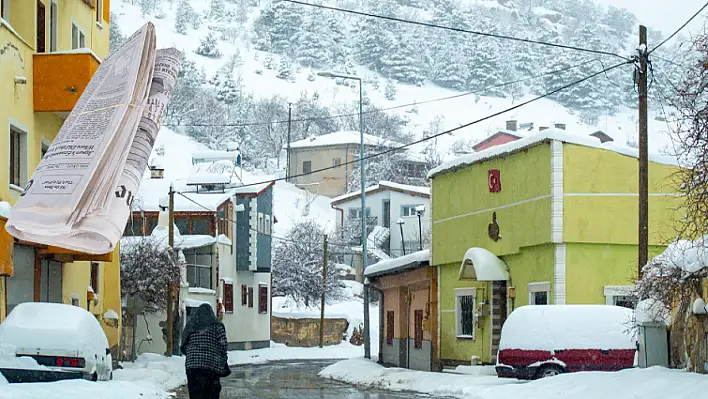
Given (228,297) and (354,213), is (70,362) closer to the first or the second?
(228,297)

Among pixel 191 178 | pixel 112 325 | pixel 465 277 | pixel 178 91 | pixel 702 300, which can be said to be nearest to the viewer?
pixel 702 300

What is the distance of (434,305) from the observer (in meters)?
35.5

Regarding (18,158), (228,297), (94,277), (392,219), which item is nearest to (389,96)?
(392,219)

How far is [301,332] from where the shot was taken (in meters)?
64.8

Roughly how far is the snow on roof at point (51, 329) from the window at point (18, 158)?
549cm

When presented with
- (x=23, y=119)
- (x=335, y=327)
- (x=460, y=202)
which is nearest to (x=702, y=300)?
(x=23, y=119)

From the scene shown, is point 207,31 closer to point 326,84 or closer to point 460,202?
point 326,84

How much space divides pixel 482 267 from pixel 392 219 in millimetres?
51146

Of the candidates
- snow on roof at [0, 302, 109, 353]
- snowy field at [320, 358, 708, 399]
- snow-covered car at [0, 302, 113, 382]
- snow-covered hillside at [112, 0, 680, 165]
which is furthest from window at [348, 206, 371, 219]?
snow-covered car at [0, 302, 113, 382]

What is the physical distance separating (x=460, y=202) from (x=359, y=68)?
16336 cm

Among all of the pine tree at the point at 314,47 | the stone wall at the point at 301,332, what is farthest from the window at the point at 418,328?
the pine tree at the point at 314,47

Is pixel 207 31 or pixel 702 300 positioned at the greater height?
pixel 207 31

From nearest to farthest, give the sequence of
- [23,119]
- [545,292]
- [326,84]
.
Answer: [23,119]
[545,292]
[326,84]

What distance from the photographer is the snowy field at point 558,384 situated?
631 inches
